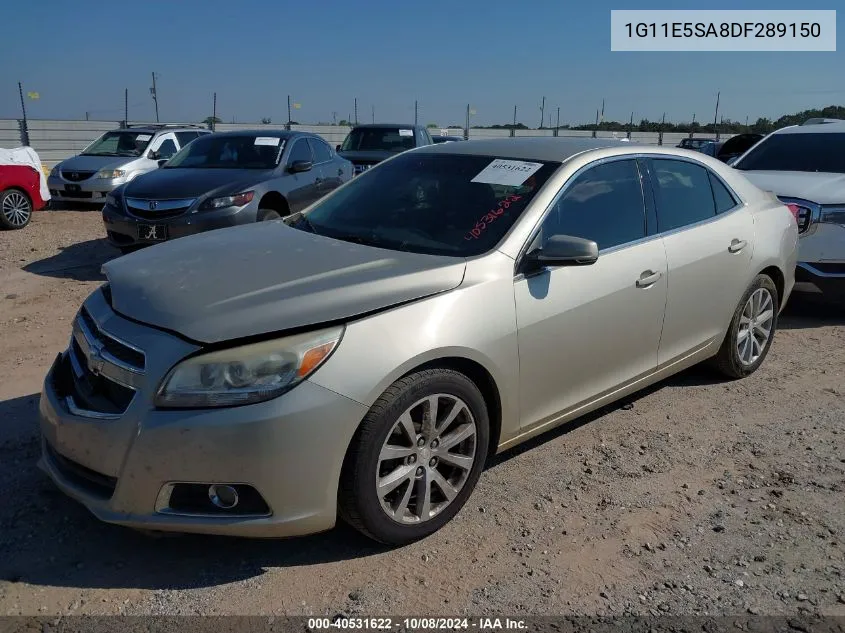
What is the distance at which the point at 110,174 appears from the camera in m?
12.7

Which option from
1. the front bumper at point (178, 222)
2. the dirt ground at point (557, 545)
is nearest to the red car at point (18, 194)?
the front bumper at point (178, 222)

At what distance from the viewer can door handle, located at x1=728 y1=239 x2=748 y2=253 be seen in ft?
14.6

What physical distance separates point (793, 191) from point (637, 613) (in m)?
5.07

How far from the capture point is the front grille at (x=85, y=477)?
264 centimetres

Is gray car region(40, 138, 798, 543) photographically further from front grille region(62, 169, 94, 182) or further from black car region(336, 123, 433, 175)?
front grille region(62, 169, 94, 182)

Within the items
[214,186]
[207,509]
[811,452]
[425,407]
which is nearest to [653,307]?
→ [811,452]

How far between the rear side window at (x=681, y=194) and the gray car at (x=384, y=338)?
0.8 inches

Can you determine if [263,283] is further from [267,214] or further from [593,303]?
[267,214]

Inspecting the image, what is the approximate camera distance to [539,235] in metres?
3.35

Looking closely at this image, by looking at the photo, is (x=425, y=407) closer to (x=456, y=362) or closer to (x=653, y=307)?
(x=456, y=362)

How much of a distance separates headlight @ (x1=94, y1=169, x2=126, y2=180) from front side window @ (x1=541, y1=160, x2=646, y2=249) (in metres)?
11.0

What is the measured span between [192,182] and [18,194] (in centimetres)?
A: 442

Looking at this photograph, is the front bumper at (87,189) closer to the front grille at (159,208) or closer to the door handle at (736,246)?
the front grille at (159,208)

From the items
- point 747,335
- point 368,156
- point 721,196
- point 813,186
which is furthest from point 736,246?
point 368,156
